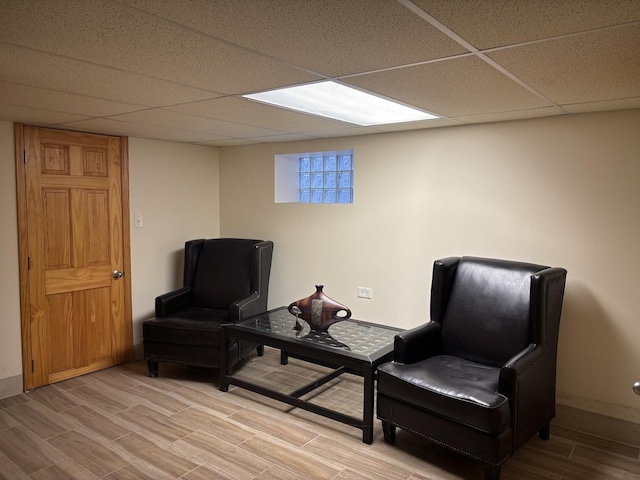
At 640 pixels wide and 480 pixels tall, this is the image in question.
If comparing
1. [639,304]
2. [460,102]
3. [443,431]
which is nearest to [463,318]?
[443,431]

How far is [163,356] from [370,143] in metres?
2.45

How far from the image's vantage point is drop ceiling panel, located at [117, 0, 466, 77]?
51.7 inches

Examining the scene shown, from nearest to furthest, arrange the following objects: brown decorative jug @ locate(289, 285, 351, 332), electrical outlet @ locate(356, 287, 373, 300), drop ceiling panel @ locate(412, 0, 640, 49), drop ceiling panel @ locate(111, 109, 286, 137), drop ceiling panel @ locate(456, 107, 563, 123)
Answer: drop ceiling panel @ locate(412, 0, 640, 49) < drop ceiling panel @ locate(456, 107, 563, 123) < drop ceiling panel @ locate(111, 109, 286, 137) < brown decorative jug @ locate(289, 285, 351, 332) < electrical outlet @ locate(356, 287, 373, 300)

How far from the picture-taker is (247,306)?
3.95m

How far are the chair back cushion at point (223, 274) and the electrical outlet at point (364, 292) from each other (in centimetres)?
99

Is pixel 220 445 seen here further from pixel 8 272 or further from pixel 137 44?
pixel 137 44

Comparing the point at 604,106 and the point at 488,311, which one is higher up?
the point at 604,106

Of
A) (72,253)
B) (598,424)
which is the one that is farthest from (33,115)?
(598,424)

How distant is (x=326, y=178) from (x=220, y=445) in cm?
256

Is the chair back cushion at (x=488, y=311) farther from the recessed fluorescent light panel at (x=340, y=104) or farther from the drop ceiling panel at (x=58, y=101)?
the drop ceiling panel at (x=58, y=101)

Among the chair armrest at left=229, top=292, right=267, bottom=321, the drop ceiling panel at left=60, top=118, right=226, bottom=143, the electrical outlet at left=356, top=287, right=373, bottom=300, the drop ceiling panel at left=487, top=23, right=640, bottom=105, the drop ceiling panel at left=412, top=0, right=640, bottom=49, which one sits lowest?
the chair armrest at left=229, top=292, right=267, bottom=321

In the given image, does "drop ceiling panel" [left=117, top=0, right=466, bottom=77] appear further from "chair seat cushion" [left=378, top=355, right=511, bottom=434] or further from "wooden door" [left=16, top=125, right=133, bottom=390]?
"wooden door" [left=16, top=125, right=133, bottom=390]

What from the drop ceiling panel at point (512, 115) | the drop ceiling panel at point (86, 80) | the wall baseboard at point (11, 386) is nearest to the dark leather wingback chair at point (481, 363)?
the drop ceiling panel at point (512, 115)

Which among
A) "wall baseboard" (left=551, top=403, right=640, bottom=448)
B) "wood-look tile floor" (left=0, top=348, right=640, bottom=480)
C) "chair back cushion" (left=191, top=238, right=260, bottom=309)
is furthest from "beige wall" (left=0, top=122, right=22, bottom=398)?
"wall baseboard" (left=551, top=403, right=640, bottom=448)
